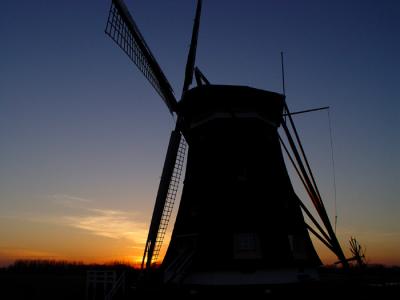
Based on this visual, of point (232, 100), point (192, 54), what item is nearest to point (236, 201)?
point (232, 100)

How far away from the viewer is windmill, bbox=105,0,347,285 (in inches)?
432

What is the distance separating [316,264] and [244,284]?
325 centimetres

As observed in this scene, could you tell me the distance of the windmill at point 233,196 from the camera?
11.0 meters

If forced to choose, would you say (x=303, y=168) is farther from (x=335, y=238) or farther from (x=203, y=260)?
(x=203, y=260)

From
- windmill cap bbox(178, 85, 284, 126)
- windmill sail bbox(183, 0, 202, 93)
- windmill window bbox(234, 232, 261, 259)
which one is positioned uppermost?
windmill sail bbox(183, 0, 202, 93)

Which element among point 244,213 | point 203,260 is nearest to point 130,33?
point 244,213

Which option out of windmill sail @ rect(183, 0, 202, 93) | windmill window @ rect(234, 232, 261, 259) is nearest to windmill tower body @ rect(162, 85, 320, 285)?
windmill window @ rect(234, 232, 261, 259)

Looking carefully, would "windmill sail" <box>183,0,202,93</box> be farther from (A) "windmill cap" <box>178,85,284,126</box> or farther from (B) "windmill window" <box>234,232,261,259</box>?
(B) "windmill window" <box>234,232,261,259</box>

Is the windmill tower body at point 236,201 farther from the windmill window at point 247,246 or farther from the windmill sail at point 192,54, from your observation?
the windmill sail at point 192,54

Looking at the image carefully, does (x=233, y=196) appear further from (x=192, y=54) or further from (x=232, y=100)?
(x=192, y=54)

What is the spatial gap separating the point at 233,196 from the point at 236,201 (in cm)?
21

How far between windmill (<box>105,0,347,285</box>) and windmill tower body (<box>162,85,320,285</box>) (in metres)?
0.03

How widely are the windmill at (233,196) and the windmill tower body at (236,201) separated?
3 centimetres

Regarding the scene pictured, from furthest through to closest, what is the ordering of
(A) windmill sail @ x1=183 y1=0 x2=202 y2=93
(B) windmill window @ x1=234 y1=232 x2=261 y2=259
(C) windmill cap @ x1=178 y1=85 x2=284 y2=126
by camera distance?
(A) windmill sail @ x1=183 y1=0 x2=202 y2=93 < (C) windmill cap @ x1=178 y1=85 x2=284 y2=126 < (B) windmill window @ x1=234 y1=232 x2=261 y2=259
